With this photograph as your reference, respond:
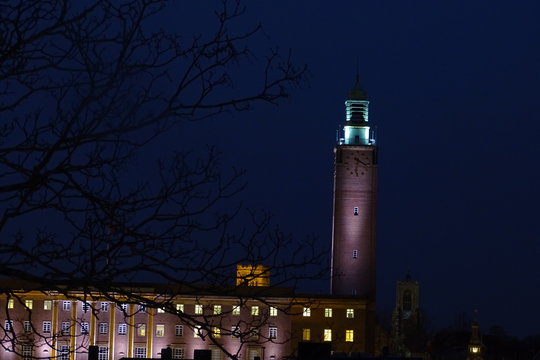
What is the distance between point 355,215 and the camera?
10394cm

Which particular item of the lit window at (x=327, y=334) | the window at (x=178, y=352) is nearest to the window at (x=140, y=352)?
the window at (x=178, y=352)

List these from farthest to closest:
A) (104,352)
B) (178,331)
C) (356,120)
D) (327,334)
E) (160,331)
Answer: (356,120) → (327,334) → (160,331) → (178,331) → (104,352)

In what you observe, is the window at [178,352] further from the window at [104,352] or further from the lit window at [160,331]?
the window at [104,352]

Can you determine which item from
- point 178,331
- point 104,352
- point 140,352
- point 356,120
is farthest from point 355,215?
point 104,352

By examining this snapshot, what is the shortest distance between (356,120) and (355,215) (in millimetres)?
10217

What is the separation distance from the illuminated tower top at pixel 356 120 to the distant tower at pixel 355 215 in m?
0.10

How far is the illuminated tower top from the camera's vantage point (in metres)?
108

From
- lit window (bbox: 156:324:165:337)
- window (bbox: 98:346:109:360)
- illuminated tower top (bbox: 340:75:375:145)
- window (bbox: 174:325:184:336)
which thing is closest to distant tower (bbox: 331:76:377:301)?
illuminated tower top (bbox: 340:75:375:145)

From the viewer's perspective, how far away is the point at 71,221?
36.5 ft

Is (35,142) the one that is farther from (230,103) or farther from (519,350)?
(519,350)

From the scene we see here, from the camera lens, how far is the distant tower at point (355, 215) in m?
103

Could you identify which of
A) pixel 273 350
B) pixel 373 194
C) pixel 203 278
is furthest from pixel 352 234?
pixel 203 278

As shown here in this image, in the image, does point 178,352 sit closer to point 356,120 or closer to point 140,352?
point 140,352

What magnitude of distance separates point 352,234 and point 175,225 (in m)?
92.6
